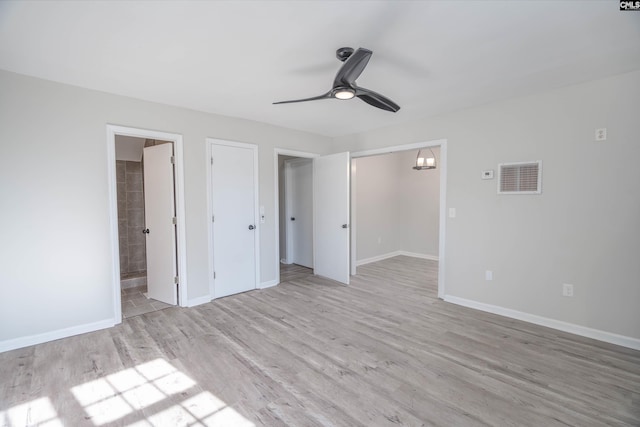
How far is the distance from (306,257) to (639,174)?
4.74m

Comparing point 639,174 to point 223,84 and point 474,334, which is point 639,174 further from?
point 223,84

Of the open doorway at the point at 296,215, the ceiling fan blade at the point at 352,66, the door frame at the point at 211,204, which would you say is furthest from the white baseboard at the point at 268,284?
the ceiling fan blade at the point at 352,66

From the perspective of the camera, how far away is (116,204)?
325 cm

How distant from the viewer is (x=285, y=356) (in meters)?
2.61

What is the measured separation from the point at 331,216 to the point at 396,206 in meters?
2.75

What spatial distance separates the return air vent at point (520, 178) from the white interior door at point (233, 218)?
3.30 m

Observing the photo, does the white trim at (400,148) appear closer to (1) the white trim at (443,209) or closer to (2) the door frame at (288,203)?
(1) the white trim at (443,209)

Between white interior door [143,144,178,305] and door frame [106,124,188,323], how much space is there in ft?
0.28

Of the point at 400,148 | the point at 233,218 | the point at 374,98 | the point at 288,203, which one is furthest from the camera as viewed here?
the point at 288,203

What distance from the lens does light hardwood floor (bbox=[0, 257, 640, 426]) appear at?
1.91 metres

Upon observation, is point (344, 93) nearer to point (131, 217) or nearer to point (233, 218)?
point (233, 218)

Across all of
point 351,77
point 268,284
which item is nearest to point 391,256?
point 268,284

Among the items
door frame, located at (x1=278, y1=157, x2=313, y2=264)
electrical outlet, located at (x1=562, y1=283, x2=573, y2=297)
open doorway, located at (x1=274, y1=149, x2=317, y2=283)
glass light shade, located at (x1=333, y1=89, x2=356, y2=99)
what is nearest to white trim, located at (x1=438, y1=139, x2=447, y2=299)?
electrical outlet, located at (x1=562, y1=283, x2=573, y2=297)

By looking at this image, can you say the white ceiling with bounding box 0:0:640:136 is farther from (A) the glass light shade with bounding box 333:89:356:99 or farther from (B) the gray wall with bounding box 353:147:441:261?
(B) the gray wall with bounding box 353:147:441:261
